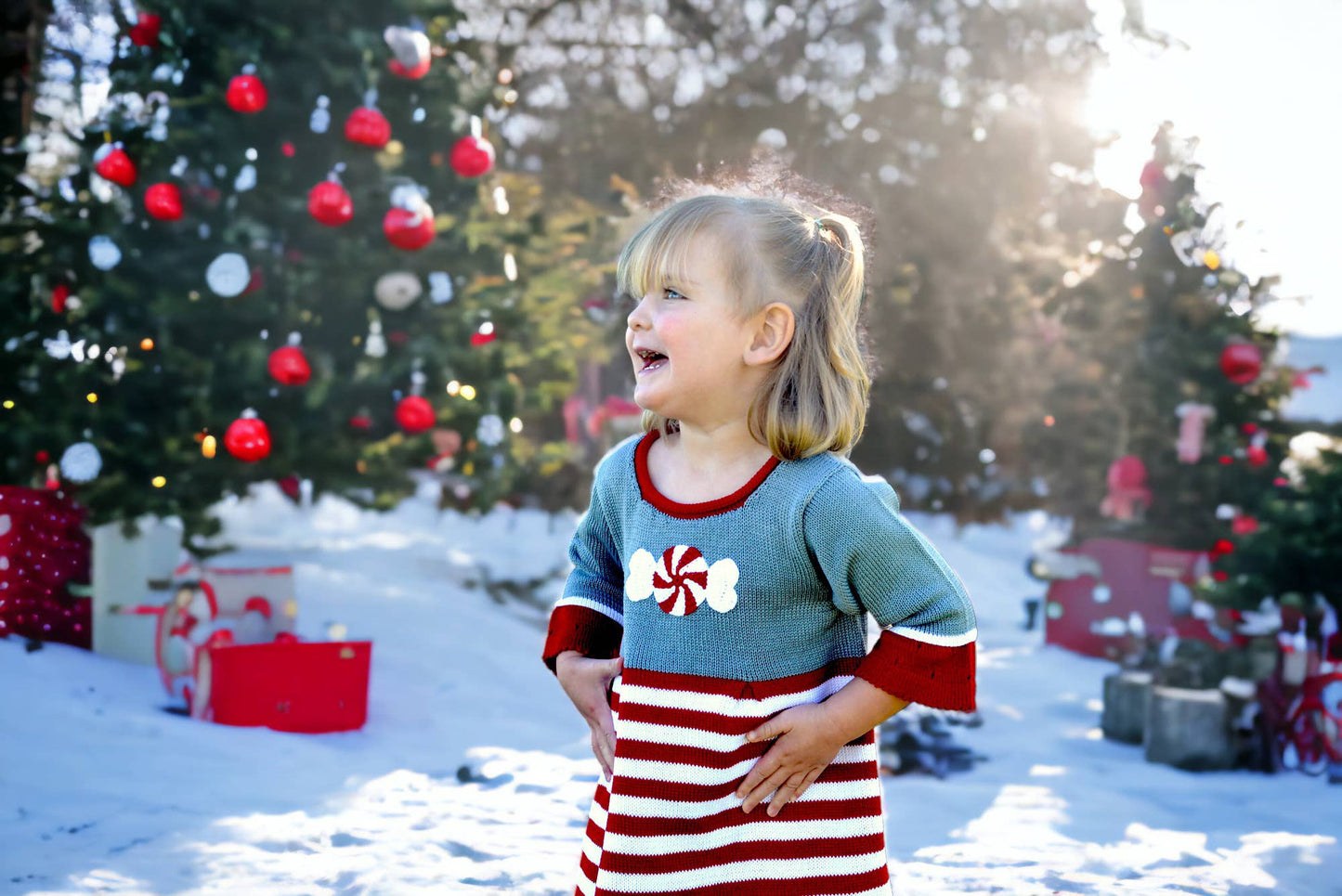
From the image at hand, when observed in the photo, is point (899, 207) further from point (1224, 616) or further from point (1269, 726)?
point (1269, 726)

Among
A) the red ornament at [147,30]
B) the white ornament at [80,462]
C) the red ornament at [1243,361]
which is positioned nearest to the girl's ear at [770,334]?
the white ornament at [80,462]

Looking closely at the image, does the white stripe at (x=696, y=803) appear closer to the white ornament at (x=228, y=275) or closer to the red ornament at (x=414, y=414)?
the red ornament at (x=414, y=414)

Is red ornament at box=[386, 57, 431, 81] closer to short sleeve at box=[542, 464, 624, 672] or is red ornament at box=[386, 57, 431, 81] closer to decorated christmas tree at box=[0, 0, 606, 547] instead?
decorated christmas tree at box=[0, 0, 606, 547]

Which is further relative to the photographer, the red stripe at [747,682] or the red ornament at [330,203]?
the red ornament at [330,203]

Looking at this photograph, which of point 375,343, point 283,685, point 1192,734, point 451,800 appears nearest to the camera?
point 451,800

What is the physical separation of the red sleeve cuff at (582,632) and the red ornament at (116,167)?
178 inches

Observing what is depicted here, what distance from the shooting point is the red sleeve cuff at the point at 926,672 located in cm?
141

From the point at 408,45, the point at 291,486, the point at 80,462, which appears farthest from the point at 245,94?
the point at 291,486

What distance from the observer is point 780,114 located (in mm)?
9742

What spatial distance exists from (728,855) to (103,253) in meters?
4.89

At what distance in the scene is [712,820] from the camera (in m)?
1.49

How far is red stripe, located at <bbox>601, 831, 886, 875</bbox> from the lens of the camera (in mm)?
1470

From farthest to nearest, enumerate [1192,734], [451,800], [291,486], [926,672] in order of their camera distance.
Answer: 1. [291,486]
2. [1192,734]
3. [451,800]
4. [926,672]

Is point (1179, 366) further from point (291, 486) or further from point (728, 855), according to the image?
point (728, 855)
